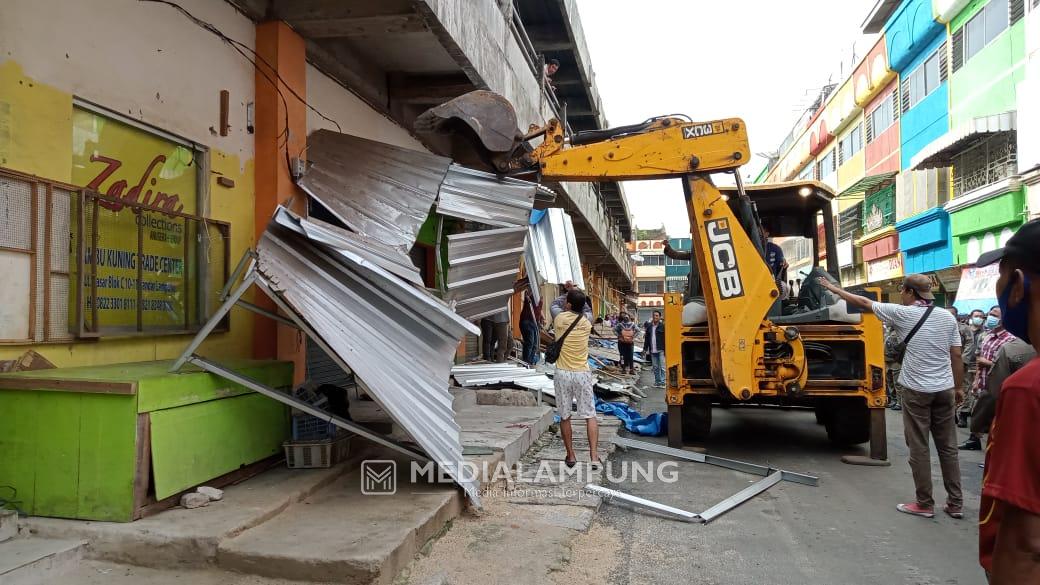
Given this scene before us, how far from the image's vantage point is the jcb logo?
670 cm

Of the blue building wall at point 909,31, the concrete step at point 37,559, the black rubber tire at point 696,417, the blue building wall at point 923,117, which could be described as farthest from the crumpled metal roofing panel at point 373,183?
the blue building wall at point 909,31

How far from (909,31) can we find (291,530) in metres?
25.6

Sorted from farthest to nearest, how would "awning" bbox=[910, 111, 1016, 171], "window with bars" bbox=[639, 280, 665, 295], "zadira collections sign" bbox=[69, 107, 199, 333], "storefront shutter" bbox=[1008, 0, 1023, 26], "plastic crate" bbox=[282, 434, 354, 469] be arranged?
1. "window with bars" bbox=[639, 280, 665, 295]
2. "awning" bbox=[910, 111, 1016, 171]
3. "storefront shutter" bbox=[1008, 0, 1023, 26]
4. "plastic crate" bbox=[282, 434, 354, 469]
5. "zadira collections sign" bbox=[69, 107, 199, 333]

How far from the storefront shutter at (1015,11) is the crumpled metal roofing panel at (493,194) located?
1561 centimetres

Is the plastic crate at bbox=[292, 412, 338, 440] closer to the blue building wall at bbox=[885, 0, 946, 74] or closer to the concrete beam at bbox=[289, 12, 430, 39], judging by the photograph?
the concrete beam at bbox=[289, 12, 430, 39]

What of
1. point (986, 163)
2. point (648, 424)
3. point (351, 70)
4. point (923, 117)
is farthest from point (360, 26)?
point (923, 117)

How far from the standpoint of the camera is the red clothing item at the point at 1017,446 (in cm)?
148

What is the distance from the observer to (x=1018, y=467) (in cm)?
150

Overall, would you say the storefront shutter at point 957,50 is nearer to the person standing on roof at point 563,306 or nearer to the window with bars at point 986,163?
the window with bars at point 986,163

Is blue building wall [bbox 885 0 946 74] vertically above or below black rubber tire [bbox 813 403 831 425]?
above

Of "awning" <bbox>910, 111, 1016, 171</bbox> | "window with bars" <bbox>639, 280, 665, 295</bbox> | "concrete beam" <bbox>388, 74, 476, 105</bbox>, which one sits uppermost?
"awning" <bbox>910, 111, 1016, 171</bbox>

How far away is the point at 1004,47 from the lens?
16484 mm

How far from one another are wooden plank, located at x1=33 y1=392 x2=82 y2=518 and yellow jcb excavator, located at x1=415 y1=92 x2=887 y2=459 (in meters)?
3.93

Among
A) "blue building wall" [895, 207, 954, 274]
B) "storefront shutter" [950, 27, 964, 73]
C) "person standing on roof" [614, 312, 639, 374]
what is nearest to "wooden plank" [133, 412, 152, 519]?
"person standing on roof" [614, 312, 639, 374]
